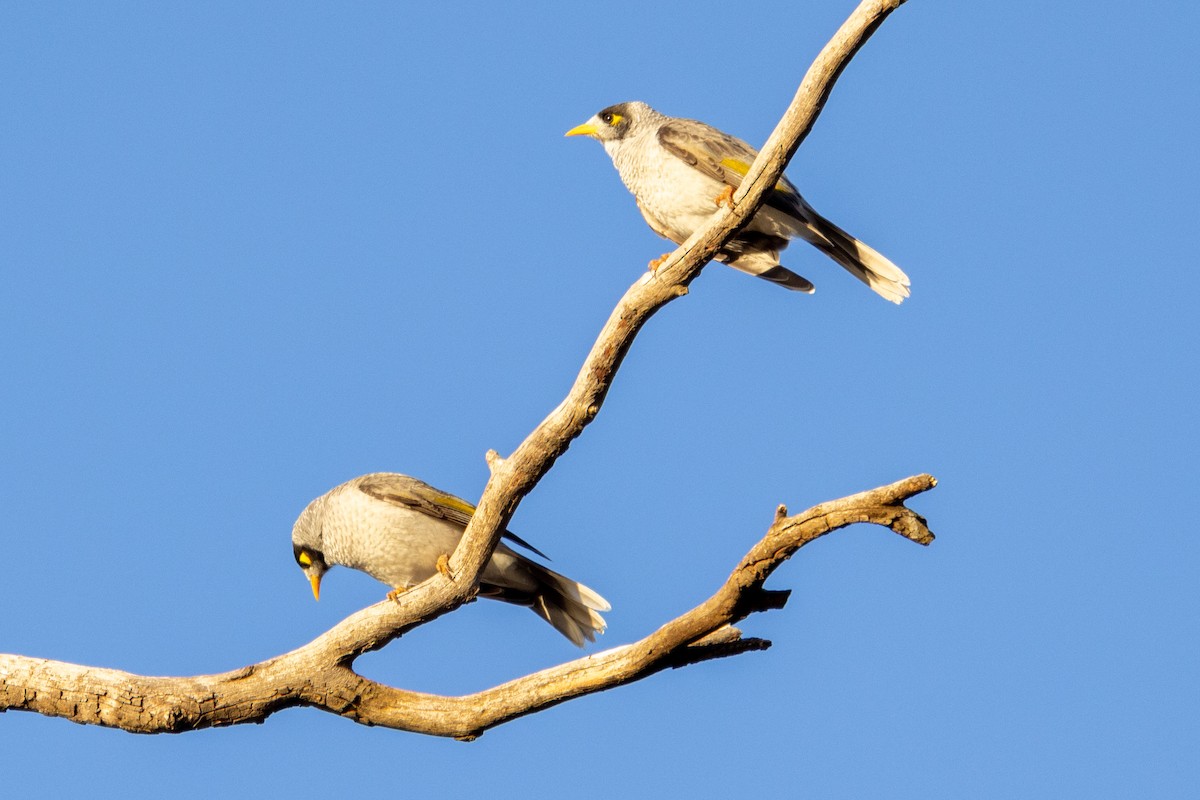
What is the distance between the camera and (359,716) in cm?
700

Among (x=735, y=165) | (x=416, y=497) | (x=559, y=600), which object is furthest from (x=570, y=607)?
(x=735, y=165)

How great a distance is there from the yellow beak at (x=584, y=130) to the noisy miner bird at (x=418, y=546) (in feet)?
9.35

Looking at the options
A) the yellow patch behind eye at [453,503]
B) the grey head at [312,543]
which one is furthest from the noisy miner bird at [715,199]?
the grey head at [312,543]

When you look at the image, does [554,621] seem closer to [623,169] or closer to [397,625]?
[397,625]

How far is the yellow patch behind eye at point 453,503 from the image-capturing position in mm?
8586

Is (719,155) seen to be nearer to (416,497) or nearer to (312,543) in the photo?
(416,497)

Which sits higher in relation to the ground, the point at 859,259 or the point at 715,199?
the point at 715,199

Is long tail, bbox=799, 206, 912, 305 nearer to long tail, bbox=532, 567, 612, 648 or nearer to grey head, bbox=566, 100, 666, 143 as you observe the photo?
grey head, bbox=566, 100, 666, 143

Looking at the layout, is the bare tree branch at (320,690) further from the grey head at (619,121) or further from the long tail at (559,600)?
the grey head at (619,121)

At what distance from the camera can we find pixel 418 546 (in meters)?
8.27

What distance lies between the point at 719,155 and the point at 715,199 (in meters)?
0.29

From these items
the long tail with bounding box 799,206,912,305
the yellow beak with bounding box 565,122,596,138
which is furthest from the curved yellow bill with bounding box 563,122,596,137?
the long tail with bounding box 799,206,912,305

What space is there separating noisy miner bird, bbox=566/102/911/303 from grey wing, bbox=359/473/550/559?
2242mm

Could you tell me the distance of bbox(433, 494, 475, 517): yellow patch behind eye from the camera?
8.59m
